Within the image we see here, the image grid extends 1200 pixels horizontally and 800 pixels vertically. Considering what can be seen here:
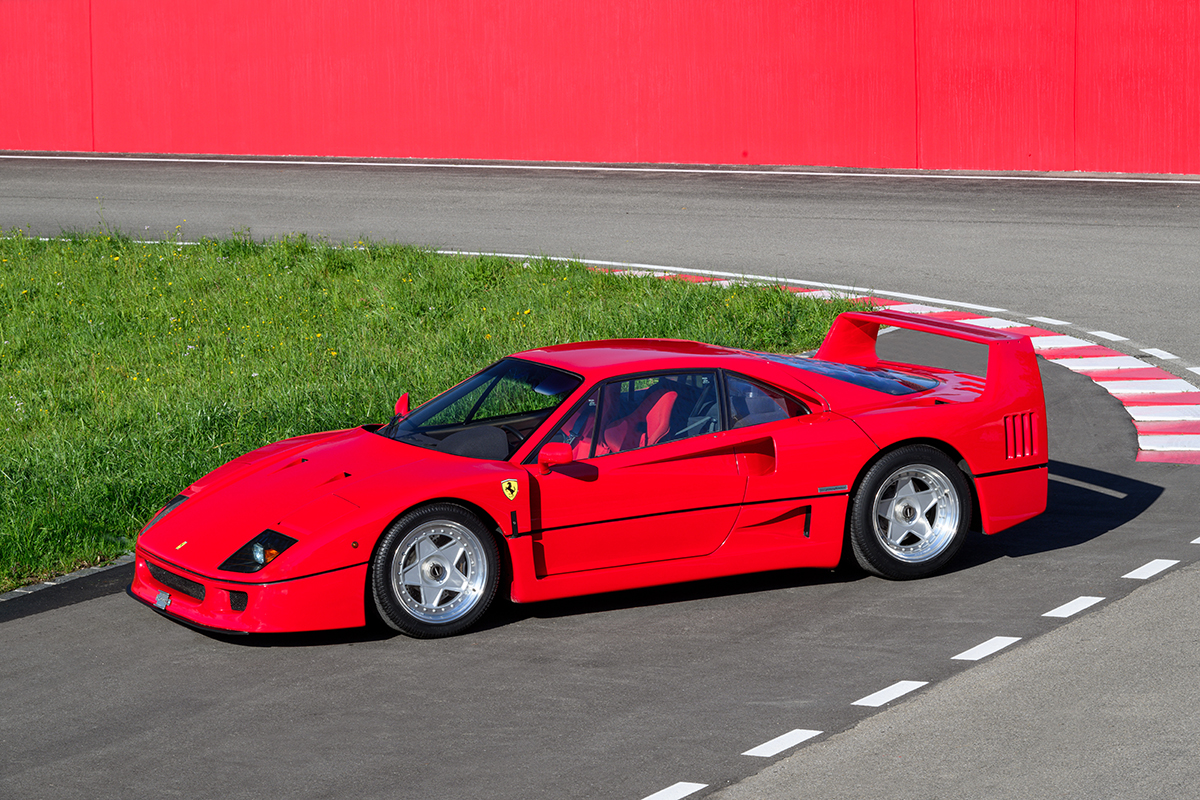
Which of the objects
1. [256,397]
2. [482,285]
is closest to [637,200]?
[482,285]

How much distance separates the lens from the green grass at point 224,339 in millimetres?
9273

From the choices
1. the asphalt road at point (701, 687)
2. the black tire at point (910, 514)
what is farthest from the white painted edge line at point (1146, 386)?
the black tire at point (910, 514)

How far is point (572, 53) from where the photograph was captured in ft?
83.9

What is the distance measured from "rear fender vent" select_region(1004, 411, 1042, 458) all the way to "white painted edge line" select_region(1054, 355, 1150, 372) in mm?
4565

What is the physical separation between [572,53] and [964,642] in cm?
2025

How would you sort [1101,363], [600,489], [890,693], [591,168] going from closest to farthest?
[890,693] < [600,489] < [1101,363] < [591,168]

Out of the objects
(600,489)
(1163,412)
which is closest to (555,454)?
(600,489)

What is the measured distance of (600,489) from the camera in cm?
706

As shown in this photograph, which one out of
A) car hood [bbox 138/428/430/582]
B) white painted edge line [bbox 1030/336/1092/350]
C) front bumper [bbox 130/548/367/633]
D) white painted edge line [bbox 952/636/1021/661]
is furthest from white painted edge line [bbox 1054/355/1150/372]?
front bumper [bbox 130/548/367/633]

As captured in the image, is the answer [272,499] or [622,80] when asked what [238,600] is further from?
[622,80]

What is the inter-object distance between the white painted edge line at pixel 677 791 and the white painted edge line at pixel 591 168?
18280mm

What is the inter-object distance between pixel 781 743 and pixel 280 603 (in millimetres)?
2315

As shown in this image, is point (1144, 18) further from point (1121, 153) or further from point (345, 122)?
point (345, 122)

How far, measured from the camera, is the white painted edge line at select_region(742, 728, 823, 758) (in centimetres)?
547
